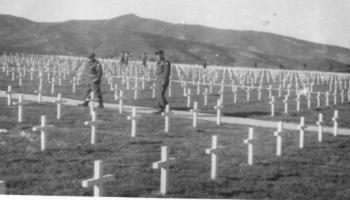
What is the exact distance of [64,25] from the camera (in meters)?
77.8

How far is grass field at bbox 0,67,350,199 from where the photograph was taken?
6.28 meters

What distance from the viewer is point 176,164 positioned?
7512 millimetres

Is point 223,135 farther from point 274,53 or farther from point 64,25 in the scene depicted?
point 274,53

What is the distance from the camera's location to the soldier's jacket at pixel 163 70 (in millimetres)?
12453

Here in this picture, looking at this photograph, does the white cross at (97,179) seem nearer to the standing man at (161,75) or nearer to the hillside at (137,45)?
the standing man at (161,75)

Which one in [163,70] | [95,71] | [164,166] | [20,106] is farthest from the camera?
[95,71]

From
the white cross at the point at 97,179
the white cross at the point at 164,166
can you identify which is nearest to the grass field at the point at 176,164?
the white cross at the point at 164,166

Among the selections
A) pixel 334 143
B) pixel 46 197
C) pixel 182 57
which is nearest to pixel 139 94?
pixel 334 143

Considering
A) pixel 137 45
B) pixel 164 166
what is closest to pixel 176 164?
pixel 164 166

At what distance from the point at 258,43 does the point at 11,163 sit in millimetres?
81163

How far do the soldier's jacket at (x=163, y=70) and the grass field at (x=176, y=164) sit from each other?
Answer: 123cm

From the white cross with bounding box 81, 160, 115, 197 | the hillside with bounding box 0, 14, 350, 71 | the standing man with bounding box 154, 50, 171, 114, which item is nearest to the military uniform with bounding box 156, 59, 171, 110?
the standing man with bounding box 154, 50, 171, 114

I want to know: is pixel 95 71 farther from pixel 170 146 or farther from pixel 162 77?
pixel 170 146

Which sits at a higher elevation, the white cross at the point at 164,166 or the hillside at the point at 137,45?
the hillside at the point at 137,45
